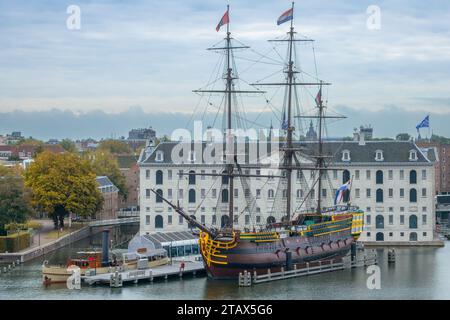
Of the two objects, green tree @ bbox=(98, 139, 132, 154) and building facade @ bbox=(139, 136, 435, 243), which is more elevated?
green tree @ bbox=(98, 139, 132, 154)

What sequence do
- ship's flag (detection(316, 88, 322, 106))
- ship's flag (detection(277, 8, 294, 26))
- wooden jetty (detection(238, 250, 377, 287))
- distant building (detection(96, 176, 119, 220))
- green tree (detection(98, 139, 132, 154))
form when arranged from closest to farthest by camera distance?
wooden jetty (detection(238, 250, 377, 287))
ship's flag (detection(277, 8, 294, 26))
ship's flag (detection(316, 88, 322, 106))
distant building (detection(96, 176, 119, 220))
green tree (detection(98, 139, 132, 154))

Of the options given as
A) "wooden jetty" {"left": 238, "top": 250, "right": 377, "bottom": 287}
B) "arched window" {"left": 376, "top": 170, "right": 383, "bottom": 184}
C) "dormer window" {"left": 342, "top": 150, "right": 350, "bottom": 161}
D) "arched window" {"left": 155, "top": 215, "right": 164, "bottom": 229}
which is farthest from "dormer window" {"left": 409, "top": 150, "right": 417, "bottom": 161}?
"arched window" {"left": 155, "top": 215, "right": 164, "bottom": 229}

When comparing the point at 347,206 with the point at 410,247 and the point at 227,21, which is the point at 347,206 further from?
the point at 227,21

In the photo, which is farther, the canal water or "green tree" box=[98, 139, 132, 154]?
"green tree" box=[98, 139, 132, 154]

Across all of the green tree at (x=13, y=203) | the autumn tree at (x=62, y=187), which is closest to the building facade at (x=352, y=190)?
the autumn tree at (x=62, y=187)

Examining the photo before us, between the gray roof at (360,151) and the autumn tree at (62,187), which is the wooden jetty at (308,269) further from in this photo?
the autumn tree at (62,187)

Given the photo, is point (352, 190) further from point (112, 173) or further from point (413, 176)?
point (112, 173)

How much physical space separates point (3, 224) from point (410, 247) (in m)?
33.3

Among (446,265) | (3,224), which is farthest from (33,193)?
(446,265)

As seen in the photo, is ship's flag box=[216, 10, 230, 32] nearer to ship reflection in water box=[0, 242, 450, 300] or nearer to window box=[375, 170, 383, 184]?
ship reflection in water box=[0, 242, 450, 300]

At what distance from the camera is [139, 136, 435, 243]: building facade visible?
3644 inches

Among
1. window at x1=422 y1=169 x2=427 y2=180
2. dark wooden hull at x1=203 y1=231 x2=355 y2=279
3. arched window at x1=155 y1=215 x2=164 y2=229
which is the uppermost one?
window at x1=422 y1=169 x2=427 y2=180

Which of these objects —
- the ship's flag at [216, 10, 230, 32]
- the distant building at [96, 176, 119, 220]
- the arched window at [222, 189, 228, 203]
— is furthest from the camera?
the distant building at [96, 176, 119, 220]

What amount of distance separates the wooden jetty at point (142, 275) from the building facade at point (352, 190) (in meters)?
20.0
